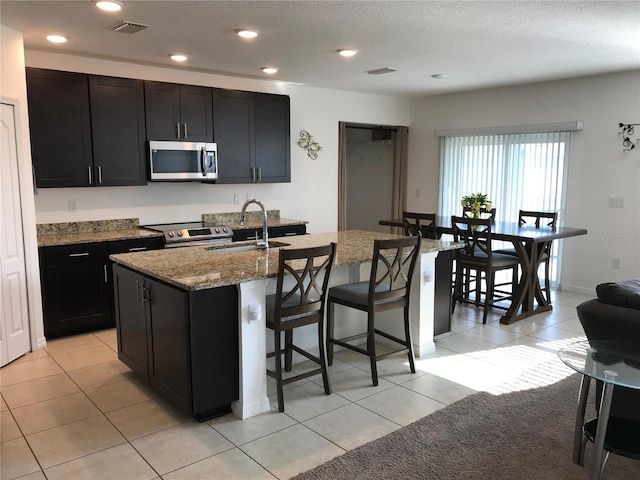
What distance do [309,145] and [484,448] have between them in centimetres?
483

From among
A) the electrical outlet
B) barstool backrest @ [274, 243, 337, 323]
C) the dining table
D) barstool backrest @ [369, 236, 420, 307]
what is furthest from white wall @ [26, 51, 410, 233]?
the electrical outlet

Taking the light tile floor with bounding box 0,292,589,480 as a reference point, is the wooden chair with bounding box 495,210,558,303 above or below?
above

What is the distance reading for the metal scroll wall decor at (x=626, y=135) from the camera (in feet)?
19.0

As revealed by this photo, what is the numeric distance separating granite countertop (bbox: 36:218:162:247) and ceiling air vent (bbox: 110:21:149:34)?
1.80m

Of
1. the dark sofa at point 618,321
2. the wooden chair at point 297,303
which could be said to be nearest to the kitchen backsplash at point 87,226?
the wooden chair at point 297,303

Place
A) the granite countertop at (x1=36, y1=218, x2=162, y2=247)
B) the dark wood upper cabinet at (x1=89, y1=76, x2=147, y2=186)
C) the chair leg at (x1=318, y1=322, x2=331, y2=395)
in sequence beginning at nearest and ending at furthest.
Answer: the chair leg at (x1=318, y1=322, x2=331, y2=395)
the granite countertop at (x1=36, y1=218, x2=162, y2=247)
the dark wood upper cabinet at (x1=89, y1=76, x2=147, y2=186)

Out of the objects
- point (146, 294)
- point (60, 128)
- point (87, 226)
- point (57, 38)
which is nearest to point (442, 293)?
point (146, 294)

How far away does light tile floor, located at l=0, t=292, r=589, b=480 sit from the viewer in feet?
8.66

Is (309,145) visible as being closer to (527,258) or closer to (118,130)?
(118,130)

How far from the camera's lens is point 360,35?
4105mm

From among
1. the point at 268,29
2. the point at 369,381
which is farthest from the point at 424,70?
the point at 369,381

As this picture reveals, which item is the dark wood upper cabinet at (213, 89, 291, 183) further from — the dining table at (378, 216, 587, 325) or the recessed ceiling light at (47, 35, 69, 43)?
the dining table at (378, 216, 587, 325)

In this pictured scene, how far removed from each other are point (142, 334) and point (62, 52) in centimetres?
300

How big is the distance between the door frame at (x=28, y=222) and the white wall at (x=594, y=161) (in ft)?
18.1
